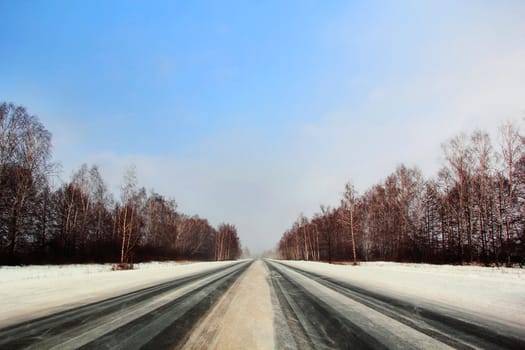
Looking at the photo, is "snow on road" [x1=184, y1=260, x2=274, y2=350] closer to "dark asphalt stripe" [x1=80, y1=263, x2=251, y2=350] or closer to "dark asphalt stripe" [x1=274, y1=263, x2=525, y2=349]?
"dark asphalt stripe" [x1=80, y1=263, x2=251, y2=350]

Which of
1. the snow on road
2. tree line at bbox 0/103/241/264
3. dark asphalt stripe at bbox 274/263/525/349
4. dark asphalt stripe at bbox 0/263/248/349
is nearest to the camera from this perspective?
the snow on road

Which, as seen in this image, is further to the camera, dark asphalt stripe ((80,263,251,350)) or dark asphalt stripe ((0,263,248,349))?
dark asphalt stripe ((0,263,248,349))

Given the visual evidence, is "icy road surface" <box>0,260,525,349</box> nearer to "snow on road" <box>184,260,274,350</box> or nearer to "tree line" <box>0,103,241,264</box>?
"snow on road" <box>184,260,274,350</box>

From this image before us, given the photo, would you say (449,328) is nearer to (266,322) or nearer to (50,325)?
(266,322)

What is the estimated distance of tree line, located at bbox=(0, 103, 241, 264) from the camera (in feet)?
75.4

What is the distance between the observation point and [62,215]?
114 feet

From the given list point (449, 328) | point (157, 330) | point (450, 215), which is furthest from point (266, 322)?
point (450, 215)

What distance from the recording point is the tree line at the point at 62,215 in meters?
23.0

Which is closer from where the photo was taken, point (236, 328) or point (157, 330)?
point (157, 330)

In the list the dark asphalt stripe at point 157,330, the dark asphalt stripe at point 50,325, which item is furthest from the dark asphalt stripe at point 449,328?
the dark asphalt stripe at point 50,325

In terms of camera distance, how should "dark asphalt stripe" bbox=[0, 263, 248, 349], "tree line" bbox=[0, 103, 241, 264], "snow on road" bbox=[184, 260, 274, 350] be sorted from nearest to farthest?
1. "snow on road" bbox=[184, 260, 274, 350]
2. "dark asphalt stripe" bbox=[0, 263, 248, 349]
3. "tree line" bbox=[0, 103, 241, 264]

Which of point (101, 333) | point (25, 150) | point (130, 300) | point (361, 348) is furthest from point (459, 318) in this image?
point (25, 150)

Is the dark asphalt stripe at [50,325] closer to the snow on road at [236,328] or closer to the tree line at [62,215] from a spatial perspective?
the snow on road at [236,328]

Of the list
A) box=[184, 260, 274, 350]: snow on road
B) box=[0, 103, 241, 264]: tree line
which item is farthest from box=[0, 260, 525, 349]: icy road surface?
box=[0, 103, 241, 264]: tree line
